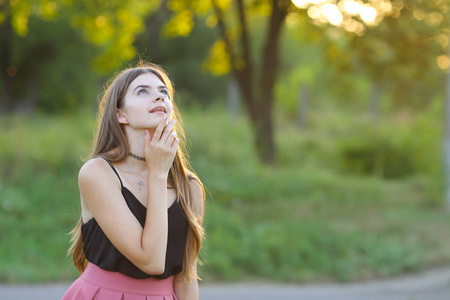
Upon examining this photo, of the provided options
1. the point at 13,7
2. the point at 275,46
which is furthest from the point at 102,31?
the point at 275,46

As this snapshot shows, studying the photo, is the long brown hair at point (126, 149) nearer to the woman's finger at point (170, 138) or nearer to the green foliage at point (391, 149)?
the woman's finger at point (170, 138)

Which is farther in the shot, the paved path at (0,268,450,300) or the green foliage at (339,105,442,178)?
the green foliage at (339,105,442,178)

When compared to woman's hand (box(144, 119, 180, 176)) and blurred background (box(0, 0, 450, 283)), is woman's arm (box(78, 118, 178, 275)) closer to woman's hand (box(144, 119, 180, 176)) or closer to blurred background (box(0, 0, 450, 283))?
woman's hand (box(144, 119, 180, 176))

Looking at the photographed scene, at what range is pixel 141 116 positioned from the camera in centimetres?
225

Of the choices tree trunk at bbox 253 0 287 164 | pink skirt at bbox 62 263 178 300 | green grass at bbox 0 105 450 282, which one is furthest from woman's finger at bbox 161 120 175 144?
tree trunk at bbox 253 0 287 164

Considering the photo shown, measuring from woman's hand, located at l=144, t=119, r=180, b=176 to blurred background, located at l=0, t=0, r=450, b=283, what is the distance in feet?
2.56

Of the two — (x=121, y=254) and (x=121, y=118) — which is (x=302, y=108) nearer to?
(x=121, y=118)

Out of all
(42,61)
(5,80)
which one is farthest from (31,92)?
(42,61)

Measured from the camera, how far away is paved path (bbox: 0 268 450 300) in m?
6.60

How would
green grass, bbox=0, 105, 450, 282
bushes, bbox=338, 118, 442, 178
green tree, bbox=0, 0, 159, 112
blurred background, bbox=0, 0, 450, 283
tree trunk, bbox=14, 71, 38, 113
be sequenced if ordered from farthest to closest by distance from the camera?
tree trunk, bbox=14, 71, 38, 113 → green tree, bbox=0, 0, 159, 112 → bushes, bbox=338, 118, 442, 178 → blurred background, bbox=0, 0, 450, 283 → green grass, bbox=0, 105, 450, 282

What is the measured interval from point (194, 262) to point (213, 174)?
910cm

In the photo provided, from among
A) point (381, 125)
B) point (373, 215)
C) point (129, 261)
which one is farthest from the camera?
point (381, 125)

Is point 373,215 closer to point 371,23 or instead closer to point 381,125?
point 371,23

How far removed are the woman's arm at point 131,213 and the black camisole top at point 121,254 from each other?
0.21ft
